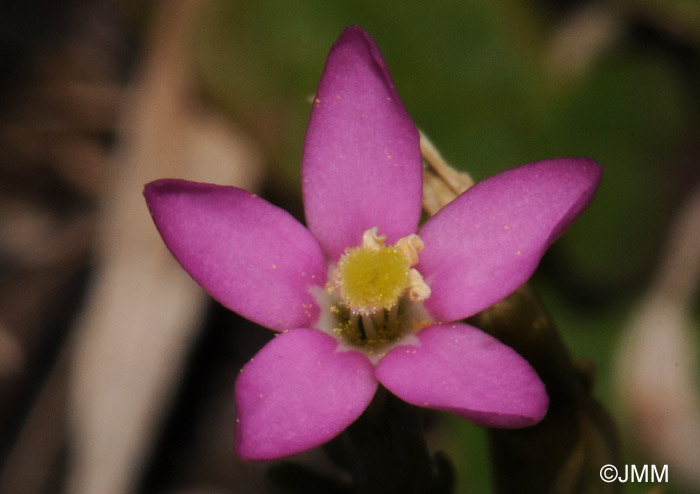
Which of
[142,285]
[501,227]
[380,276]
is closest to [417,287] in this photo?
[380,276]

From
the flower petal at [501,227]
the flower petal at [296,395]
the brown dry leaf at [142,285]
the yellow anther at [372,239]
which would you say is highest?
the flower petal at [501,227]

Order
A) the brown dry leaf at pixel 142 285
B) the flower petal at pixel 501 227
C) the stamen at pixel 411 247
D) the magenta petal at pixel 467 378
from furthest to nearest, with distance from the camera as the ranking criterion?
the brown dry leaf at pixel 142 285
the stamen at pixel 411 247
the flower petal at pixel 501 227
the magenta petal at pixel 467 378

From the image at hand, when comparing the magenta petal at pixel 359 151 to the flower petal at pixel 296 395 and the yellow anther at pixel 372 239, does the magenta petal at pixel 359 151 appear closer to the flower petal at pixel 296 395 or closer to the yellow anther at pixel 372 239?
the yellow anther at pixel 372 239

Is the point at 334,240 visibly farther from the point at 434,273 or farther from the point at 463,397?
the point at 463,397

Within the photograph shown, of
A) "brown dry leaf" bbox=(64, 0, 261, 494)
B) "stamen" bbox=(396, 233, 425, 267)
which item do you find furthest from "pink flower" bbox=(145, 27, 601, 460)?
"brown dry leaf" bbox=(64, 0, 261, 494)

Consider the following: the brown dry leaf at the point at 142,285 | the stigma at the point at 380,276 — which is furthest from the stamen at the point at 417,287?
the brown dry leaf at the point at 142,285

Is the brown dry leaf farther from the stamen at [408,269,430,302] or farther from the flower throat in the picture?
the stamen at [408,269,430,302]

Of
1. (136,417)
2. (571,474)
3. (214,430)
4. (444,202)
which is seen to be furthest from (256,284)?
(214,430)
